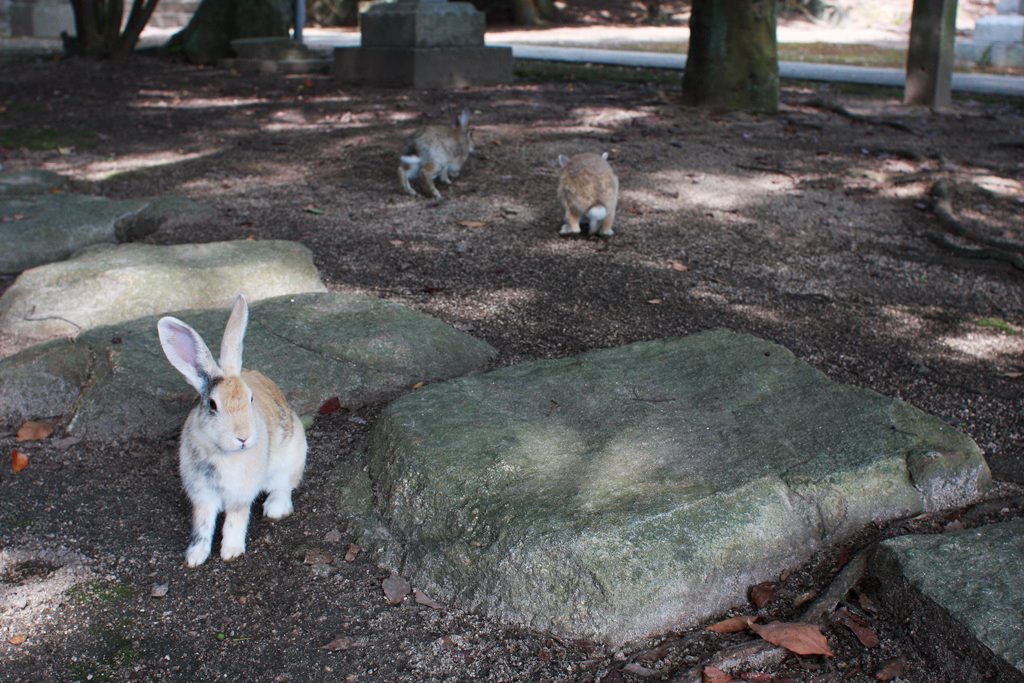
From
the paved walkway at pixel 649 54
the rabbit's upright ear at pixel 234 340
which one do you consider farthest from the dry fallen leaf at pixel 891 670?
the paved walkway at pixel 649 54

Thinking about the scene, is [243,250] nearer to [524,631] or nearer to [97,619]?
[97,619]

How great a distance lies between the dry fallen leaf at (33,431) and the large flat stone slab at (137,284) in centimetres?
81

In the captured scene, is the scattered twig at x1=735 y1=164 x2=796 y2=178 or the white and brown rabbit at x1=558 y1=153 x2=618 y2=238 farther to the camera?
the scattered twig at x1=735 y1=164 x2=796 y2=178

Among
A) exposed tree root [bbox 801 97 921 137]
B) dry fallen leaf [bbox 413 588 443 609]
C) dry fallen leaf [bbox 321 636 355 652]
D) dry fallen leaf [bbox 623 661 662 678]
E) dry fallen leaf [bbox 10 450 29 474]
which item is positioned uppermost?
exposed tree root [bbox 801 97 921 137]

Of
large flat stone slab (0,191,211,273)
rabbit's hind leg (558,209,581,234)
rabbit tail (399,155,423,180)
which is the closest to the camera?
large flat stone slab (0,191,211,273)

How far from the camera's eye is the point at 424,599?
10.2ft

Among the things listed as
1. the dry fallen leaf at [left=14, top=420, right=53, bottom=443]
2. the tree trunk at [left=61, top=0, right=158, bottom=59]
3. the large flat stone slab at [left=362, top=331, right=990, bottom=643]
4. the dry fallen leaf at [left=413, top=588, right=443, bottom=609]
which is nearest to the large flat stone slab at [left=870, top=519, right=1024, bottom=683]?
the large flat stone slab at [left=362, top=331, right=990, bottom=643]

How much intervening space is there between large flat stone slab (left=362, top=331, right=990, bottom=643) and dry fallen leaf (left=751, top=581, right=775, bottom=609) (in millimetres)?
32

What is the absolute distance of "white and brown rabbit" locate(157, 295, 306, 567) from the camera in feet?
9.91

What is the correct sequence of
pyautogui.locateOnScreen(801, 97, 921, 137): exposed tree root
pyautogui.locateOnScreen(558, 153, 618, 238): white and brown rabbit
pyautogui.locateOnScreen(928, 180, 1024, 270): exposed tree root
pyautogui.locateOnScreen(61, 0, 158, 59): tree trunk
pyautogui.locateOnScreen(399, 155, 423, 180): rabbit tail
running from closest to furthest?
1. pyautogui.locateOnScreen(928, 180, 1024, 270): exposed tree root
2. pyautogui.locateOnScreen(558, 153, 618, 238): white and brown rabbit
3. pyautogui.locateOnScreen(399, 155, 423, 180): rabbit tail
4. pyautogui.locateOnScreen(801, 97, 921, 137): exposed tree root
5. pyautogui.locateOnScreen(61, 0, 158, 59): tree trunk

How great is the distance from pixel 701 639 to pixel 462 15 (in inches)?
405

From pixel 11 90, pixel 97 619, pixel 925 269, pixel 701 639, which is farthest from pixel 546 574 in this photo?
pixel 11 90

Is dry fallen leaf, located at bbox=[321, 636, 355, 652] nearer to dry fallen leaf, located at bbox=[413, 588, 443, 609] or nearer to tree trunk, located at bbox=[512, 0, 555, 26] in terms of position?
dry fallen leaf, located at bbox=[413, 588, 443, 609]

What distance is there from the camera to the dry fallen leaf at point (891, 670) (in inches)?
108
